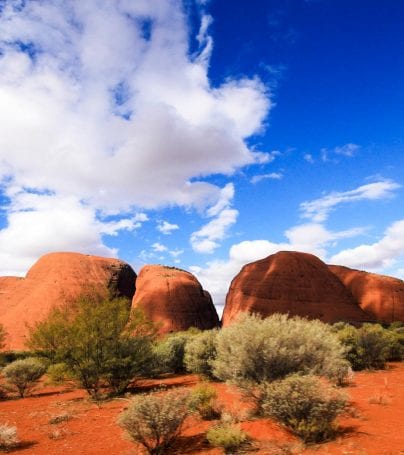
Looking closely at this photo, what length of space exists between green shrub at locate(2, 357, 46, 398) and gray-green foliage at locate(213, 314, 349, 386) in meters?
14.5

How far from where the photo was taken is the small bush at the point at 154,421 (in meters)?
7.75

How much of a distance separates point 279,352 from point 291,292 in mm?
41611

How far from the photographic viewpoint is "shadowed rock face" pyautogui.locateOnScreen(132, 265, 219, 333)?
50.8 metres

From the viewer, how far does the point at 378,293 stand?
5572 cm

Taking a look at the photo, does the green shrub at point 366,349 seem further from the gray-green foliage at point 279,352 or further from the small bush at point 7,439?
the small bush at point 7,439

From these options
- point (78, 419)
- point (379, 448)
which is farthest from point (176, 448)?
point (78, 419)

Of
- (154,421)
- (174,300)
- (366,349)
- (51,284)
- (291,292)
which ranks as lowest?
(154,421)

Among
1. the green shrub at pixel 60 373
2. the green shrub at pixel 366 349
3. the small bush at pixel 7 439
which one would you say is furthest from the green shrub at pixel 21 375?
the green shrub at pixel 366 349

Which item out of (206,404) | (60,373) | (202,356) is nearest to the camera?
(206,404)

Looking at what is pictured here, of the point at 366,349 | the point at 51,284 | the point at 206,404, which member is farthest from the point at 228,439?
the point at 51,284

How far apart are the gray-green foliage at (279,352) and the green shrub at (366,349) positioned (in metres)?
12.3

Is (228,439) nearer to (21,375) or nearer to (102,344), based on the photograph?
(102,344)

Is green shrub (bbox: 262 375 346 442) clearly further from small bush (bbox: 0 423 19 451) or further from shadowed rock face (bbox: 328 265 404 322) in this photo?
shadowed rock face (bbox: 328 265 404 322)

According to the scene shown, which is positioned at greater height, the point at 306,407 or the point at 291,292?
the point at 291,292
